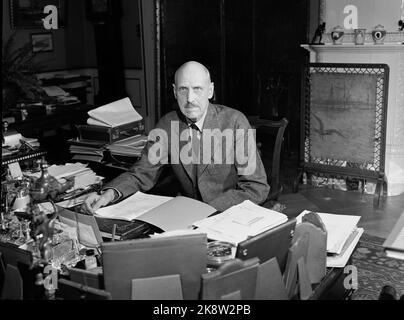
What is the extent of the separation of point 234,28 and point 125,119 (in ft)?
10.6

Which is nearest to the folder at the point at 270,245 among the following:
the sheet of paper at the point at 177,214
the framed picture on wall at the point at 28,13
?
the sheet of paper at the point at 177,214

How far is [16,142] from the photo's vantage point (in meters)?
2.83

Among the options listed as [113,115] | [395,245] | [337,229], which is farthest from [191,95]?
[395,245]

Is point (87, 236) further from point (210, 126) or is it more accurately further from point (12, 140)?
point (12, 140)

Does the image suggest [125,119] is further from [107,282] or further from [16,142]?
[107,282]

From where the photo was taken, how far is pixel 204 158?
2.56m

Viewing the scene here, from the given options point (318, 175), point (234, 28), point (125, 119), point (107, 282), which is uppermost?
point (234, 28)

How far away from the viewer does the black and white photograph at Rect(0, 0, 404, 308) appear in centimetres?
143

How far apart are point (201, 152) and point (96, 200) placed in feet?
1.88

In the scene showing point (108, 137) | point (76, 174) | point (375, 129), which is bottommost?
point (375, 129)

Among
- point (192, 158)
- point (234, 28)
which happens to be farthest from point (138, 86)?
point (192, 158)

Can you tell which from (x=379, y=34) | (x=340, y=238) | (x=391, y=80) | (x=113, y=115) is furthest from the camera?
(x=391, y=80)

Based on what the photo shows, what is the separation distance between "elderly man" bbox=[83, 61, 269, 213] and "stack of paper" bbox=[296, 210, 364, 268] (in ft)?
1.60

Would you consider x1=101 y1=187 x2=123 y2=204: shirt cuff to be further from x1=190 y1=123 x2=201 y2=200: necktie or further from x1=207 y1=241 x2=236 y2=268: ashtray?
x1=207 y1=241 x2=236 y2=268: ashtray
